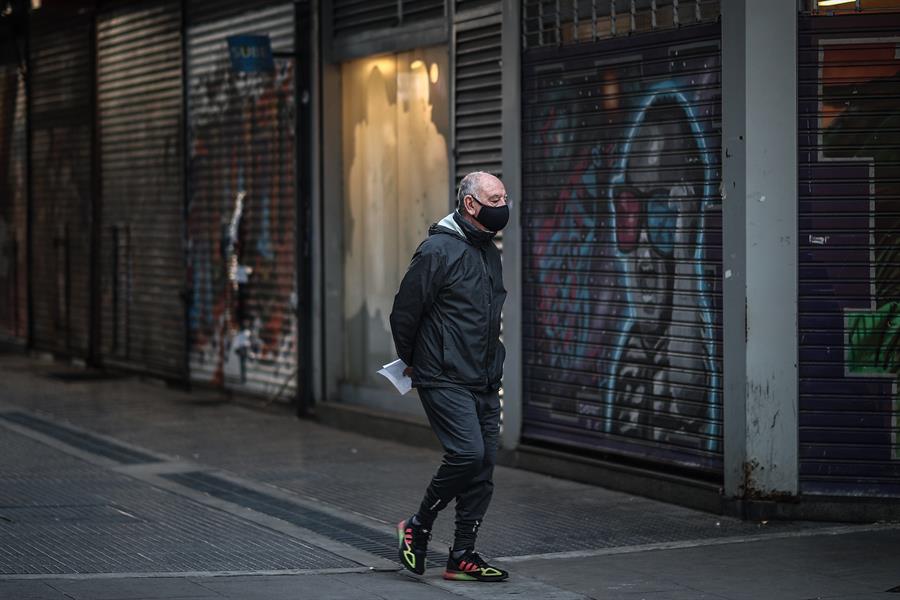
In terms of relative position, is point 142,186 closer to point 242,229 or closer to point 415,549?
point 242,229

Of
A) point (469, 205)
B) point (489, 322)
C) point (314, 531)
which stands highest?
point (469, 205)

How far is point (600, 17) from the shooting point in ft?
34.0

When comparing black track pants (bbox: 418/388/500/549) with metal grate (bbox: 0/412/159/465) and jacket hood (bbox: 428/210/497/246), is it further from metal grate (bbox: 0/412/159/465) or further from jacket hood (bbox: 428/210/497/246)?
metal grate (bbox: 0/412/159/465)

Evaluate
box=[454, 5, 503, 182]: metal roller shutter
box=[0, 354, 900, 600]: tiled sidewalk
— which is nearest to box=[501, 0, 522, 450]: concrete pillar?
box=[454, 5, 503, 182]: metal roller shutter

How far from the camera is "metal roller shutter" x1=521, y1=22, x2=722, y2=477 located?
9.44 m

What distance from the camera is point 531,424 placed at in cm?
1115

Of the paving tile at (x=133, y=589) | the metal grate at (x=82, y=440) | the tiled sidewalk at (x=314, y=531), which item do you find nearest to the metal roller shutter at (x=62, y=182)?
the metal grate at (x=82, y=440)

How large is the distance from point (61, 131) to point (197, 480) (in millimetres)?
10471

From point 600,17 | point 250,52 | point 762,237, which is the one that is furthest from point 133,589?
point 250,52

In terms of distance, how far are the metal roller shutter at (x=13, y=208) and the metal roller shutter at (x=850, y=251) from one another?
49.5 ft

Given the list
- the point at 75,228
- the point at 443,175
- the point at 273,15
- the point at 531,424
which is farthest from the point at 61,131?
the point at 531,424

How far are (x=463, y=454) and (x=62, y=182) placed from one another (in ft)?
46.4

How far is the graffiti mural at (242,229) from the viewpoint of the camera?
48.4ft

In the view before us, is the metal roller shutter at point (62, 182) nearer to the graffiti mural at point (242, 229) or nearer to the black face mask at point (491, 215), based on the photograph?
the graffiti mural at point (242, 229)
